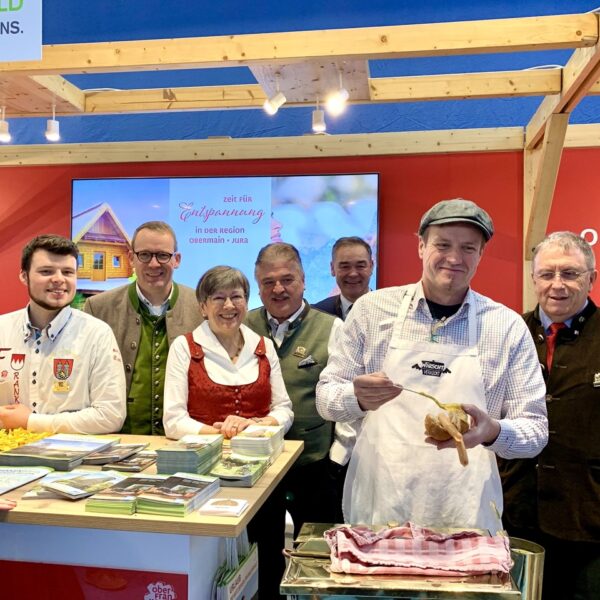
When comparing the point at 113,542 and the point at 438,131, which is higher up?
the point at 438,131

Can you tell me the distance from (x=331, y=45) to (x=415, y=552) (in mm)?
2654

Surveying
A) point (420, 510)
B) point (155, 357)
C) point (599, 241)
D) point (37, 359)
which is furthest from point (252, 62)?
point (599, 241)

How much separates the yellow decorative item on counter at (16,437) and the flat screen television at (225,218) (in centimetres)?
336

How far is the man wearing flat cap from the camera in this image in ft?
6.33

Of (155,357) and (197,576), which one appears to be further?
(155,357)

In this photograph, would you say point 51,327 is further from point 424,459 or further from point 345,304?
point 345,304

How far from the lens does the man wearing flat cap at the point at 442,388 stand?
6.33 ft

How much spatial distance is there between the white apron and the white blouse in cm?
54

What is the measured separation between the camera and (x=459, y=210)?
1889 millimetres

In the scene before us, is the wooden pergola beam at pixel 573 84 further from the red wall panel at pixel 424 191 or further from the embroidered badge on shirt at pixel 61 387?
the embroidered badge on shirt at pixel 61 387

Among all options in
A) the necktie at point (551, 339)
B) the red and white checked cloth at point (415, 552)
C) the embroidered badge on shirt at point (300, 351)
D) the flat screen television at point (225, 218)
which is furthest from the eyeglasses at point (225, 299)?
the flat screen television at point (225, 218)

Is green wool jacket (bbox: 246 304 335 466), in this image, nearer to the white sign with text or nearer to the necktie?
the necktie

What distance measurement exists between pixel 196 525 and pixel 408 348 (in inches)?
33.2

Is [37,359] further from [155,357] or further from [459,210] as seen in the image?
[459,210]
